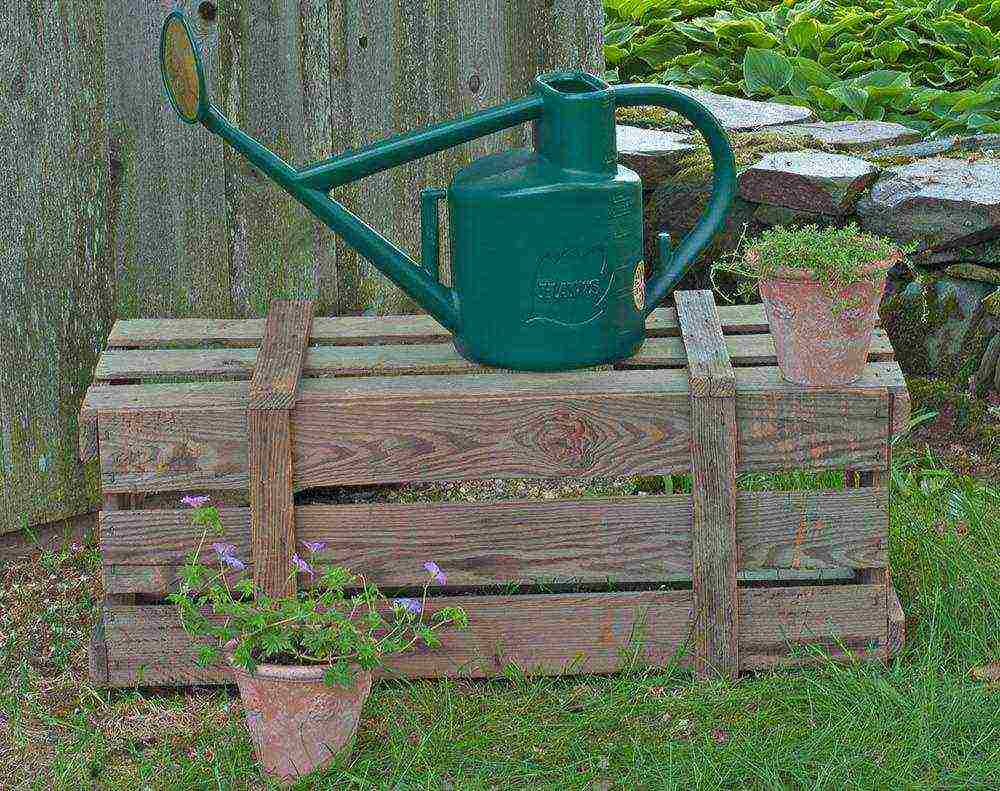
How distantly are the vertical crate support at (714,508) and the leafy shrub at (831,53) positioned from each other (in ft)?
7.51

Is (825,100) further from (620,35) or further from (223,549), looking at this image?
(223,549)

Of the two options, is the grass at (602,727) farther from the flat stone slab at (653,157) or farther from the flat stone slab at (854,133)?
the flat stone slab at (854,133)

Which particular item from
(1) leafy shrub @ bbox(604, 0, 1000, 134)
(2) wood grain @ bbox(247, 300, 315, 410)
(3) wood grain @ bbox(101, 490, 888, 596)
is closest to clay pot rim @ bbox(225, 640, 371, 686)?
(3) wood grain @ bbox(101, 490, 888, 596)

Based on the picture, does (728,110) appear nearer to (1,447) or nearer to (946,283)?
(946,283)

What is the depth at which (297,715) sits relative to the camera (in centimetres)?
220

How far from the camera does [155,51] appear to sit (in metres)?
2.75

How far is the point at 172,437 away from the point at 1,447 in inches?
26.6

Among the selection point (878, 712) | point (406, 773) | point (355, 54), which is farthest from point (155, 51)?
point (878, 712)

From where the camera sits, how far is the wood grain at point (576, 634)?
2455 mm

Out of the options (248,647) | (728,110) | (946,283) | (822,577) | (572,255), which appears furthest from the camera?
(728,110)

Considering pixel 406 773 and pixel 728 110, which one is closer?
pixel 406 773

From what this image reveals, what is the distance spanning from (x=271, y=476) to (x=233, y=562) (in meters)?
0.16

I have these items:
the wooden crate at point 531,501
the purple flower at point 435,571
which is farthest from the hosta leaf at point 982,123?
the purple flower at point 435,571

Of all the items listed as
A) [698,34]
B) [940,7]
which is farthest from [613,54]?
[940,7]
